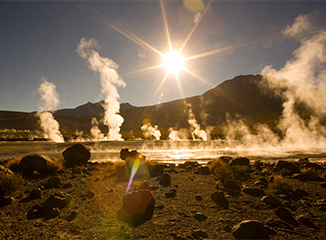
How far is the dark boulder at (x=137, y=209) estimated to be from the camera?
5.06 meters

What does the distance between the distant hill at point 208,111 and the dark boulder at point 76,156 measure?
111m

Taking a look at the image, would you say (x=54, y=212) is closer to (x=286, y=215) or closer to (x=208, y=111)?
(x=286, y=215)

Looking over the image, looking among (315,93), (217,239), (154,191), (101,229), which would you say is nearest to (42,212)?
(101,229)

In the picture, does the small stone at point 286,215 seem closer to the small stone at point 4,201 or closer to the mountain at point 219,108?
the small stone at point 4,201

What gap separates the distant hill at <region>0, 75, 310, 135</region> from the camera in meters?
126

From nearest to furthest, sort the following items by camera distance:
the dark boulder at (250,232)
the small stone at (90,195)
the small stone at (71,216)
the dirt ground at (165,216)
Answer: the dark boulder at (250,232) → the dirt ground at (165,216) → the small stone at (71,216) → the small stone at (90,195)

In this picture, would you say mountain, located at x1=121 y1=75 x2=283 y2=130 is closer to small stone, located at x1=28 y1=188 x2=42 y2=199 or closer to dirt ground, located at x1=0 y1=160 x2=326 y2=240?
dirt ground, located at x1=0 y1=160 x2=326 y2=240

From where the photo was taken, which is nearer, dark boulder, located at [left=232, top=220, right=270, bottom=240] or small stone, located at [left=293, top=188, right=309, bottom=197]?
dark boulder, located at [left=232, top=220, right=270, bottom=240]

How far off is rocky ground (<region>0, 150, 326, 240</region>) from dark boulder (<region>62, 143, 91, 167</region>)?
6.05 metres

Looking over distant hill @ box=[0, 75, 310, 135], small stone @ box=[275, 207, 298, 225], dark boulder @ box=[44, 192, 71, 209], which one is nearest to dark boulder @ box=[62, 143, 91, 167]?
dark boulder @ box=[44, 192, 71, 209]

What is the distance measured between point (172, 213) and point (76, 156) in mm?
11355

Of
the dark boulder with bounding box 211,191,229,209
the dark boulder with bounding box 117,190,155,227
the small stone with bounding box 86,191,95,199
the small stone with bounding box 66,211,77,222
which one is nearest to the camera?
the small stone with bounding box 66,211,77,222

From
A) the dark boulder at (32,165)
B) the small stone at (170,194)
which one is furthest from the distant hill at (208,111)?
the small stone at (170,194)

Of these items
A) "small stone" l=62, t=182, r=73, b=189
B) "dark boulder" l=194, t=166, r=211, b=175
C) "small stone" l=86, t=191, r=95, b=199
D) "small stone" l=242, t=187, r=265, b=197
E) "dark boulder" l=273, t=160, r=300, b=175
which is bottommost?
"small stone" l=86, t=191, r=95, b=199
